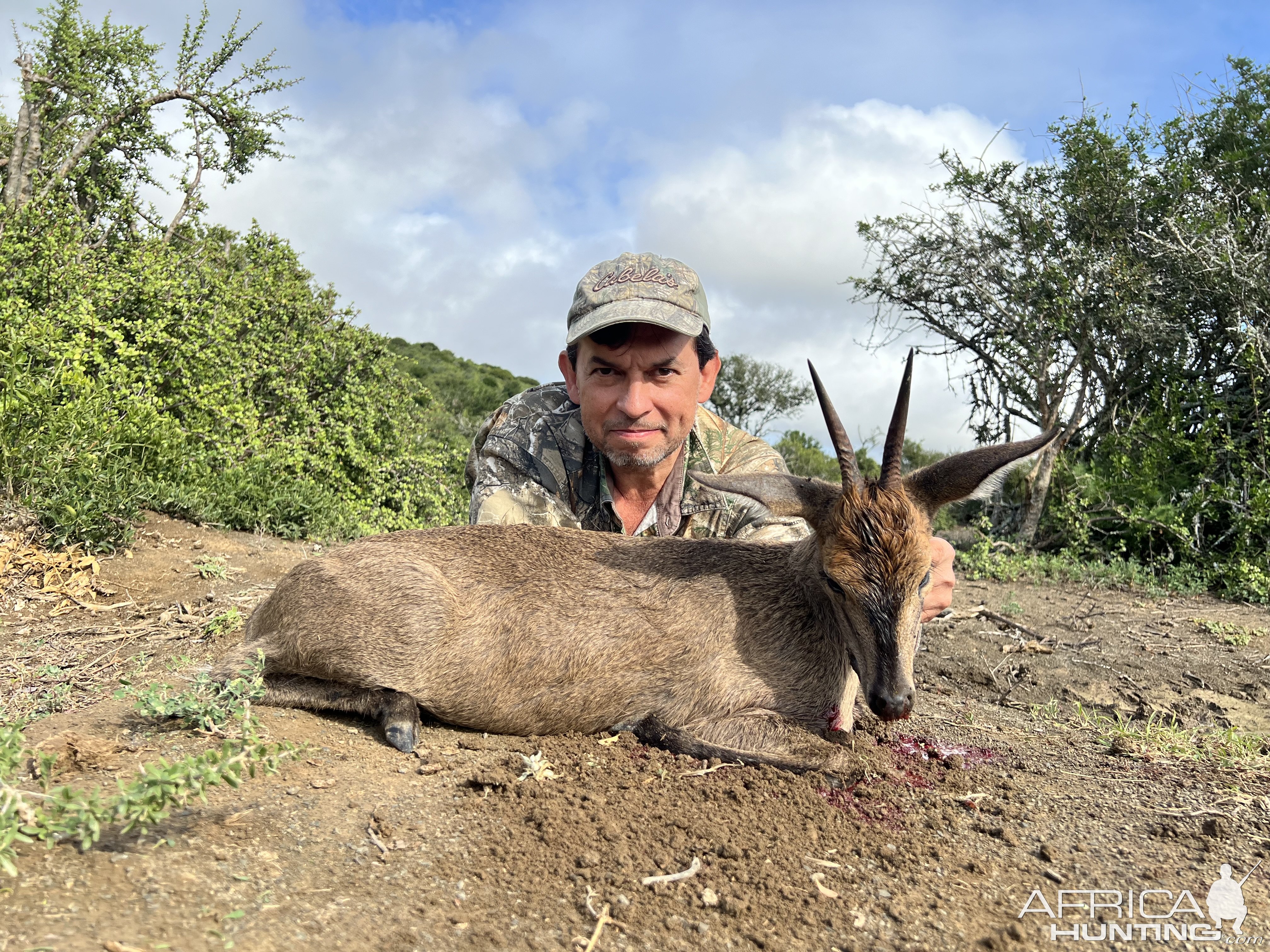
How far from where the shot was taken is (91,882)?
272cm

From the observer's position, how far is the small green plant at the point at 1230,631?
27.0 ft

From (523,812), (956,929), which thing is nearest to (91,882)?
(523,812)

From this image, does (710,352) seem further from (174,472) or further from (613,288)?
(174,472)

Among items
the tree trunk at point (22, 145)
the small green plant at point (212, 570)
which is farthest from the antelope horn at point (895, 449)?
the tree trunk at point (22, 145)

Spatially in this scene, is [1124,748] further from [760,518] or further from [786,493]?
[760,518]

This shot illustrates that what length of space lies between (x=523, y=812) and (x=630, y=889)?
0.62 meters

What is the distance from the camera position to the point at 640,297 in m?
5.79

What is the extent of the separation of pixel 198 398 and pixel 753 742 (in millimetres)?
9675

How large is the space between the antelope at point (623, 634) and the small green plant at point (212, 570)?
11.0ft

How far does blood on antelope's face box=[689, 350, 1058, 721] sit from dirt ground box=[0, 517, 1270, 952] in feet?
1.97

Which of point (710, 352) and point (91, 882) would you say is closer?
point (91, 882)

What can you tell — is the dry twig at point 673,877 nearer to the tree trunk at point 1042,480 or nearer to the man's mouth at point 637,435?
the man's mouth at point 637,435

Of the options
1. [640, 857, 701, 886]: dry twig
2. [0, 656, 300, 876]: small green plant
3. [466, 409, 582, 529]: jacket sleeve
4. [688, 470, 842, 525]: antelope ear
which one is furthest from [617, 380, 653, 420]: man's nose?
[640, 857, 701, 886]: dry twig

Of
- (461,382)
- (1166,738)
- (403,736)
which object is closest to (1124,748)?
(1166,738)
